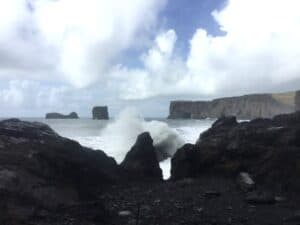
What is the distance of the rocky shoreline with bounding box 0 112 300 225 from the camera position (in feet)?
38.1

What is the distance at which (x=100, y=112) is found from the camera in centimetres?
14625

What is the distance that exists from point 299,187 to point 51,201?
764cm

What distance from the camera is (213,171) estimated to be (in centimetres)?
1777

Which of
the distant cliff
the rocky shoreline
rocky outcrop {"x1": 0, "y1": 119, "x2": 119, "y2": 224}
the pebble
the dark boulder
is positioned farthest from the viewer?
the distant cliff

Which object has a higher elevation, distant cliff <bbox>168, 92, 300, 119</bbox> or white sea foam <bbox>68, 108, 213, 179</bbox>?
distant cliff <bbox>168, 92, 300, 119</bbox>

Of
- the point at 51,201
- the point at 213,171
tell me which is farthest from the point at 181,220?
the point at 213,171

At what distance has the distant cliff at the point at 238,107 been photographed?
5541 inches

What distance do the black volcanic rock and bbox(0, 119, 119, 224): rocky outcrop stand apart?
90 centimetres

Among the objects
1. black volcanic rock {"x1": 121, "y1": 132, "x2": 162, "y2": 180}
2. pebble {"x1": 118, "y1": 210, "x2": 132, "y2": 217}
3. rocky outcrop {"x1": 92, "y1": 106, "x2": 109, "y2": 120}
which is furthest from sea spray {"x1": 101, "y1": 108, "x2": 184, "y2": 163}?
rocky outcrop {"x1": 92, "y1": 106, "x2": 109, "y2": 120}

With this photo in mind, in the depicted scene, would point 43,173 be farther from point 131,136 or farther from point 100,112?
point 100,112

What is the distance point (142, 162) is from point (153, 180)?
1.10 m

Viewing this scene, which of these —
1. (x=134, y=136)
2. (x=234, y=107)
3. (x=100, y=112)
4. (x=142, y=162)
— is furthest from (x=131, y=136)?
(x=234, y=107)

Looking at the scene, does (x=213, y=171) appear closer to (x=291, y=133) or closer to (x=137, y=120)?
(x=291, y=133)

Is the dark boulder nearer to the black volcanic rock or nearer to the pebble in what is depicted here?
the black volcanic rock
